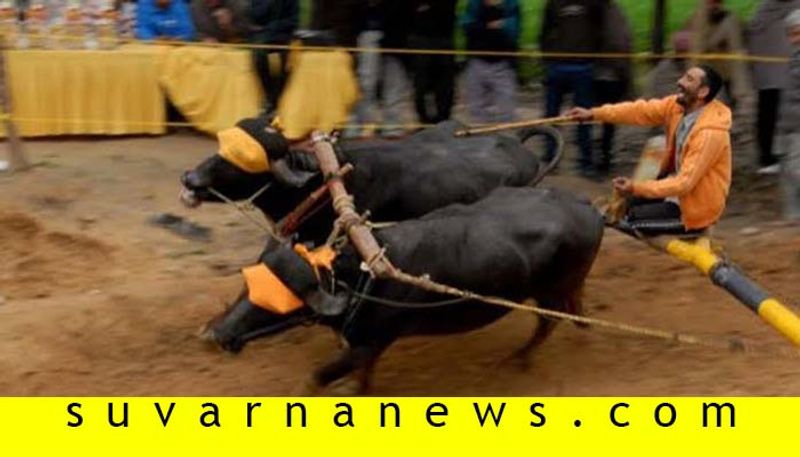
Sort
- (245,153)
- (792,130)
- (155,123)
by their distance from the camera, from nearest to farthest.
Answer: (245,153) < (792,130) < (155,123)

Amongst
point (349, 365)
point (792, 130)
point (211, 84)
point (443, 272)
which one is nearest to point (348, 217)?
point (443, 272)

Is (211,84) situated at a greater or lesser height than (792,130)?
lesser

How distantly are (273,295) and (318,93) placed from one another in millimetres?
5948

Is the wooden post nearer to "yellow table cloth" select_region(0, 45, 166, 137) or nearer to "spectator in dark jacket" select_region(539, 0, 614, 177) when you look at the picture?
"yellow table cloth" select_region(0, 45, 166, 137)

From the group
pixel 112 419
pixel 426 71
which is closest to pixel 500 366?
pixel 112 419

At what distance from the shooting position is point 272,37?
1359 cm

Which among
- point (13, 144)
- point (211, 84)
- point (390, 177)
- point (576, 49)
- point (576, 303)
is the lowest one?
point (13, 144)

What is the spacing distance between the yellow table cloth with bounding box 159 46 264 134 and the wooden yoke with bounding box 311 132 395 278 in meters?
4.89

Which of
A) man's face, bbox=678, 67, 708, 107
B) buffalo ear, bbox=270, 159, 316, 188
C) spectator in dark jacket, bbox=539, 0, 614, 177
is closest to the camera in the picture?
buffalo ear, bbox=270, 159, 316, 188

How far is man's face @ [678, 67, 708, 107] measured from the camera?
8.95 meters

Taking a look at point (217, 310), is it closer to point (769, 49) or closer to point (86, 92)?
point (86, 92)

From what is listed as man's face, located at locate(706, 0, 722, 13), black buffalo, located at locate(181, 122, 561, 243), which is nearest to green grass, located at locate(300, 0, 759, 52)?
man's face, located at locate(706, 0, 722, 13)

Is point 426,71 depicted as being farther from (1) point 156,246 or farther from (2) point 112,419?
(2) point 112,419

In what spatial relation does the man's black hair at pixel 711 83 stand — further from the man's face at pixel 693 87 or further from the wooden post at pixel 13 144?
the wooden post at pixel 13 144
